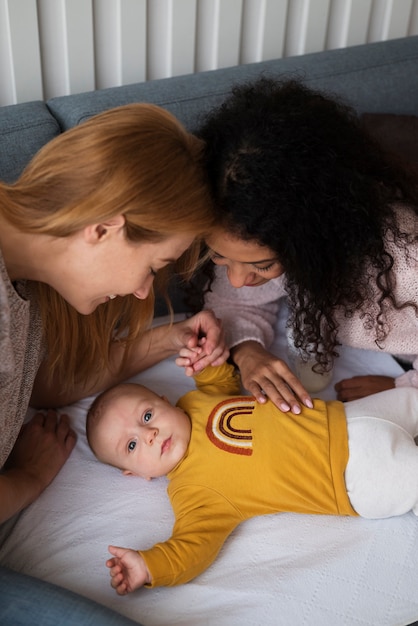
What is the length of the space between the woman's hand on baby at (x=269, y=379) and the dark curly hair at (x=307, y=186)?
0.55ft

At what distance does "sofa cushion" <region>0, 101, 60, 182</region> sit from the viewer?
152cm

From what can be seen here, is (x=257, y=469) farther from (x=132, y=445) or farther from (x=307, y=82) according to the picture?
(x=307, y=82)

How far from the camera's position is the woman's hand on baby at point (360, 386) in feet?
5.54

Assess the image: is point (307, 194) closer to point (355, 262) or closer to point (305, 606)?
point (355, 262)

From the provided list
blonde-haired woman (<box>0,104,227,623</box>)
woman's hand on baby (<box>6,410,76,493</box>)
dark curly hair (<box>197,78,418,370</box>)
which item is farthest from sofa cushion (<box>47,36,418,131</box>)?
woman's hand on baby (<box>6,410,76,493</box>)

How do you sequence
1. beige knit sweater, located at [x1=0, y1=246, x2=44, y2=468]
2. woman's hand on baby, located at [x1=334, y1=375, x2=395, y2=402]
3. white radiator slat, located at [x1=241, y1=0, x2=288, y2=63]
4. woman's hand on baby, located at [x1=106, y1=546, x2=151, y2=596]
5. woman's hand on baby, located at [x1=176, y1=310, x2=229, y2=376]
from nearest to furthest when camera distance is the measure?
1. beige knit sweater, located at [x1=0, y1=246, x2=44, y2=468]
2. woman's hand on baby, located at [x1=106, y1=546, x2=151, y2=596]
3. woman's hand on baby, located at [x1=176, y1=310, x2=229, y2=376]
4. woman's hand on baby, located at [x1=334, y1=375, x2=395, y2=402]
5. white radiator slat, located at [x1=241, y1=0, x2=288, y2=63]

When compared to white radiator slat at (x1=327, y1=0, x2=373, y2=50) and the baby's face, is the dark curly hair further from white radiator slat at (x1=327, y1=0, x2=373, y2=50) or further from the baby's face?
white radiator slat at (x1=327, y1=0, x2=373, y2=50)

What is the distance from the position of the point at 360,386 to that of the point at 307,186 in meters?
0.58

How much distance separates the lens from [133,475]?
58.9 inches

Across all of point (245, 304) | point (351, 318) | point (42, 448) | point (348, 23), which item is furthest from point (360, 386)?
point (348, 23)

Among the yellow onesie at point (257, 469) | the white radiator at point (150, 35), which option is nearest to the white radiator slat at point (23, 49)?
the white radiator at point (150, 35)

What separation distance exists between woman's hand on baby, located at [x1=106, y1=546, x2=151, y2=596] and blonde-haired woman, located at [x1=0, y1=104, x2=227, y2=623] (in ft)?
0.72

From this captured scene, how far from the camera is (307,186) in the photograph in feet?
4.21

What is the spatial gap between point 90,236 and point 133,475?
0.55 meters
